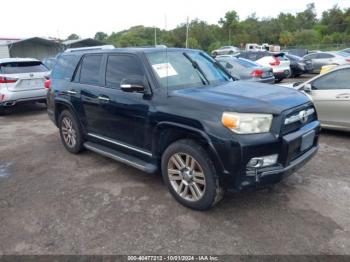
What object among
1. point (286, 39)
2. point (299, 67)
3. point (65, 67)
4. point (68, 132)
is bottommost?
point (68, 132)

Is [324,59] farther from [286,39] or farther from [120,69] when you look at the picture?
[286,39]

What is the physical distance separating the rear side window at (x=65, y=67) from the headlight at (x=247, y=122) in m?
3.22

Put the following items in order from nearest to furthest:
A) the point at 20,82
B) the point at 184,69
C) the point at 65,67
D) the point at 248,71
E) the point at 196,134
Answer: the point at 196,134, the point at 184,69, the point at 65,67, the point at 20,82, the point at 248,71

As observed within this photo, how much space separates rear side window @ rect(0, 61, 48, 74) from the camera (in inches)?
354

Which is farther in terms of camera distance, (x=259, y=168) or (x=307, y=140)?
(x=307, y=140)

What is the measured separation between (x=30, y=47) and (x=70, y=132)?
29568 millimetres

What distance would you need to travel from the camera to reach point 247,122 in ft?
10.0

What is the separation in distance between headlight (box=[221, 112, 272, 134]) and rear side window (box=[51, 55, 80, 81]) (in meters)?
3.22

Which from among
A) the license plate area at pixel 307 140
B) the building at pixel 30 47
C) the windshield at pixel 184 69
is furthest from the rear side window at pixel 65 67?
the building at pixel 30 47

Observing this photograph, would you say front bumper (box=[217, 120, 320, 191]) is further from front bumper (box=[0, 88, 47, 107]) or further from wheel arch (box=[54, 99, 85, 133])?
front bumper (box=[0, 88, 47, 107])

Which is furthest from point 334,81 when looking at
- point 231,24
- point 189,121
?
point 231,24

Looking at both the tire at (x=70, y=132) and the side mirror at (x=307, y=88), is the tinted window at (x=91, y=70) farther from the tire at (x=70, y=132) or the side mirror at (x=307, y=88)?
the side mirror at (x=307, y=88)

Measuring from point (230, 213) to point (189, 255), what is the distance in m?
0.83

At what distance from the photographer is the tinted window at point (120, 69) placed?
13.3 ft
